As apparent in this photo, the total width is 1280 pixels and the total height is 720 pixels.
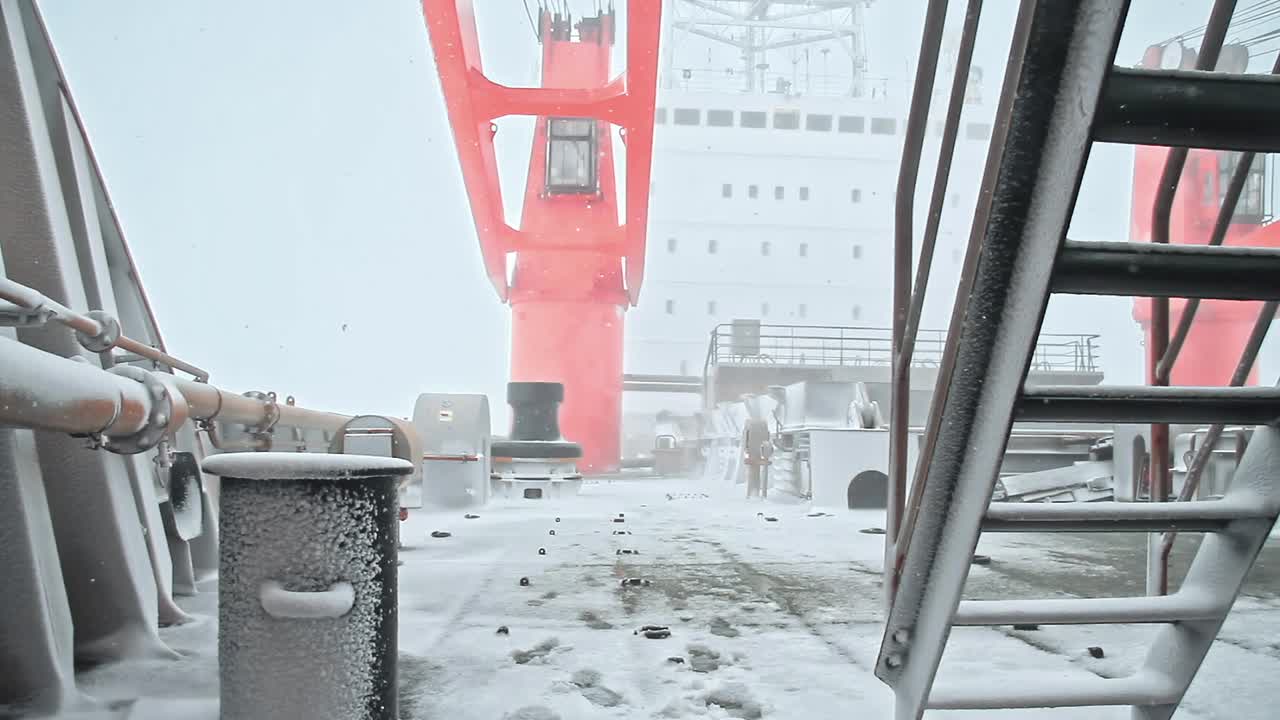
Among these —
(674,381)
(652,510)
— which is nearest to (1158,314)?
(652,510)

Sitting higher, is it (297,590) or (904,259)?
(904,259)

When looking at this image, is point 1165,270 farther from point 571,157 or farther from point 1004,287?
point 571,157

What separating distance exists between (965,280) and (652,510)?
20.4 feet

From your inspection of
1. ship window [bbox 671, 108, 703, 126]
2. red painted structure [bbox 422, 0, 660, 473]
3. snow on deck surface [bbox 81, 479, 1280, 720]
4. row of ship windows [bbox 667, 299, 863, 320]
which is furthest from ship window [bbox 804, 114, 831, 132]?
snow on deck surface [bbox 81, 479, 1280, 720]

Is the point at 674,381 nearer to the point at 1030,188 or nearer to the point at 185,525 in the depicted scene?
the point at 185,525

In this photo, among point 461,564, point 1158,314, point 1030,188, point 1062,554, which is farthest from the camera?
point 1062,554

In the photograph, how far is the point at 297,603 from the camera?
1410 millimetres

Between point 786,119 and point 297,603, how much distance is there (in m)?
28.0

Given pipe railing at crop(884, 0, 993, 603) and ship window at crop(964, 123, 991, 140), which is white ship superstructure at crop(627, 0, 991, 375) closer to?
ship window at crop(964, 123, 991, 140)

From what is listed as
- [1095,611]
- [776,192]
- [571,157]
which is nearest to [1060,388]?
[1095,611]

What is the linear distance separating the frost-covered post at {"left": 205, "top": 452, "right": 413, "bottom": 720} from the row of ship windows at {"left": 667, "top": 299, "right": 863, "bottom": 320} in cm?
2561

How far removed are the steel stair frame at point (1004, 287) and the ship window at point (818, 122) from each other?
27884mm

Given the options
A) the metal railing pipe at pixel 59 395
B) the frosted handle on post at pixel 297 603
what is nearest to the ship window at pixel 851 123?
the metal railing pipe at pixel 59 395

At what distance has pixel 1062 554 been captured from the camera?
450 centimetres
